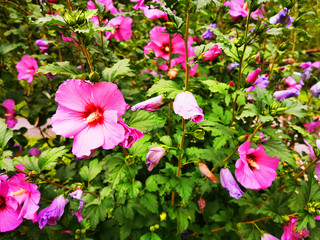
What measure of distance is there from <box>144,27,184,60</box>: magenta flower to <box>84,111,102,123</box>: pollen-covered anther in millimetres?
683

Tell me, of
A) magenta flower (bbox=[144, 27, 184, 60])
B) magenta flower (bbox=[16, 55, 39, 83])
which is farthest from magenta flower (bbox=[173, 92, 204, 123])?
magenta flower (bbox=[16, 55, 39, 83])

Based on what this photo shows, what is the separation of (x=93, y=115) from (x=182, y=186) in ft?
2.00

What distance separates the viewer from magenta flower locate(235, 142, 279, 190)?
1.10 metres

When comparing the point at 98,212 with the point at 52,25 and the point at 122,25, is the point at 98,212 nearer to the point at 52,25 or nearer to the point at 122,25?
the point at 52,25

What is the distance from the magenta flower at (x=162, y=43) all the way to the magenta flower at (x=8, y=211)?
121cm

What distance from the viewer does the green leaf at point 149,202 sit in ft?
4.01

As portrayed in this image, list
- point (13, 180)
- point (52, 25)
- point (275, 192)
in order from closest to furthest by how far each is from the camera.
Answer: point (52, 25), point (13, 180), point (275, 192)

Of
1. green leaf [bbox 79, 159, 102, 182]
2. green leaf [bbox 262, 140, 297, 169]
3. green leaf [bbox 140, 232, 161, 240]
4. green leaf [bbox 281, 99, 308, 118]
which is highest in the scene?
green leaf [bbox 281, 99, 308, 118]

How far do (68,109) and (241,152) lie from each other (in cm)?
86

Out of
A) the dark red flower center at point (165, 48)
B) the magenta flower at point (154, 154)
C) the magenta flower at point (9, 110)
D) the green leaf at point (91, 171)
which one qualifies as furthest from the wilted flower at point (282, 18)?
the magenta flower at point (9, 110)

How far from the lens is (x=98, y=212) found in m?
1.24

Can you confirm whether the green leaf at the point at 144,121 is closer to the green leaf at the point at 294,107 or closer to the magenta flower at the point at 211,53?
the magenta flower at the point at 211,53

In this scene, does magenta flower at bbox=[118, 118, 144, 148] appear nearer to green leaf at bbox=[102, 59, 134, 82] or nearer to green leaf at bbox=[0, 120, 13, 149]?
green leaf at bbox=[102, 59, 134, 82]

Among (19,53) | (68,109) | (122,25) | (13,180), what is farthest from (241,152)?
(19,53)
